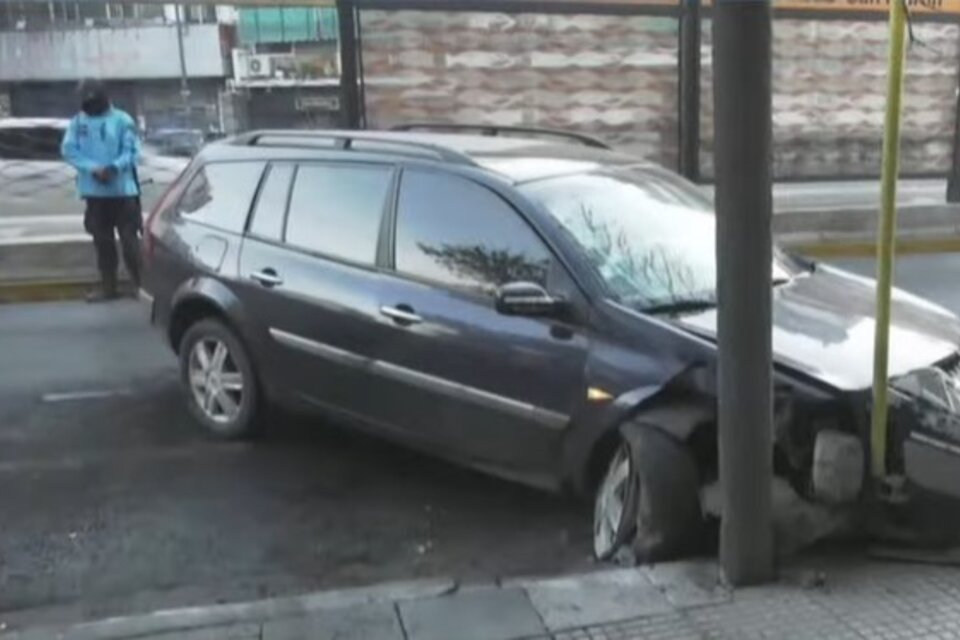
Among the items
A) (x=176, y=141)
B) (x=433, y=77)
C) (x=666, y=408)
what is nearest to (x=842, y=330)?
(x=666, y=408)

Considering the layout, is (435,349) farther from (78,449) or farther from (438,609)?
(78,449)

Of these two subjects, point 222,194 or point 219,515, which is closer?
point 219,515

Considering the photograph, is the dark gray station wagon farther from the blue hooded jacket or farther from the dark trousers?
the dark trousers

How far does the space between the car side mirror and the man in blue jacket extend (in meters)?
5.54

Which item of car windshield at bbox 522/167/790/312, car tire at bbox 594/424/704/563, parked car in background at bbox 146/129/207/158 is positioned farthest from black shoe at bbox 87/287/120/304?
car tire at bbox 594/424/704/563

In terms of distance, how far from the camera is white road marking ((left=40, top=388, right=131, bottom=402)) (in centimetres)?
661

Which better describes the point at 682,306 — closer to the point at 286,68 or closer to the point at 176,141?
the point at 286,68

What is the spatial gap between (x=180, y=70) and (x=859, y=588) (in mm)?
11327

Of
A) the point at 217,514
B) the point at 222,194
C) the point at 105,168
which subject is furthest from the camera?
the point at 105,168

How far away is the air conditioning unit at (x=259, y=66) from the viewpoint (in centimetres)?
1259

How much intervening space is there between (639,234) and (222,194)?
2421 millimetres

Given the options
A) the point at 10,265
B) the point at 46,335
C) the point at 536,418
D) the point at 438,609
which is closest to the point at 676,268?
the point at 536,418

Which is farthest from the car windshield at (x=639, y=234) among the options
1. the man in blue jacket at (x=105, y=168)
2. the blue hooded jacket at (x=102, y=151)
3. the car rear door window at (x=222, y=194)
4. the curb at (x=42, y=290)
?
the curb at (x=42, y=290)

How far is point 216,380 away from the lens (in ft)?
19.1
